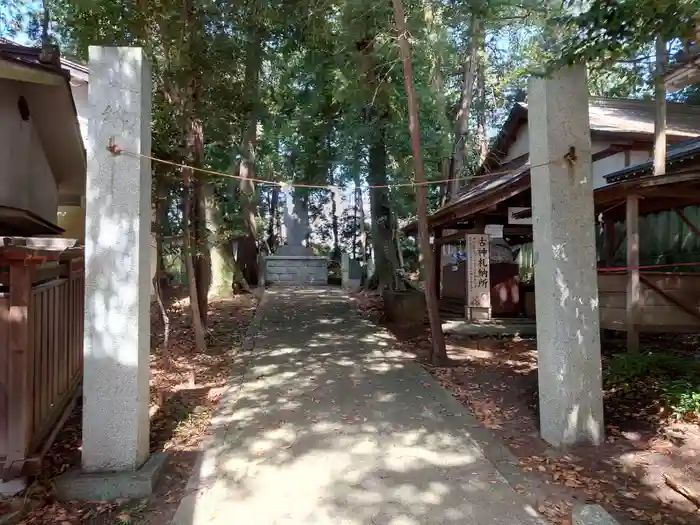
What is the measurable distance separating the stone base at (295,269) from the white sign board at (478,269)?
14004mm

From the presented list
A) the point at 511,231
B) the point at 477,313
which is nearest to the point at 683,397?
the point at 477,313

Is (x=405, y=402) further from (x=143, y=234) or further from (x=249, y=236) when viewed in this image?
(x=249, y=236)

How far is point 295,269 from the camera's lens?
24266 millimetres

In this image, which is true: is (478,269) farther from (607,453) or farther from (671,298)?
(607,453)

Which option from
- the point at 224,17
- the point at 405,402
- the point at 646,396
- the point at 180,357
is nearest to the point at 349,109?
the point at 224,17

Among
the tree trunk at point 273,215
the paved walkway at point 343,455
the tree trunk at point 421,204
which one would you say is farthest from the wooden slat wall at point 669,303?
the tree trunk at point 273,215

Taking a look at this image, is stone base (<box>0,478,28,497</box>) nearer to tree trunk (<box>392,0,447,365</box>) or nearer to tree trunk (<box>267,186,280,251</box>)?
tree trunk (<box>392,0,447,365</box>)

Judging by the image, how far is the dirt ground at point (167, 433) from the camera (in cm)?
378

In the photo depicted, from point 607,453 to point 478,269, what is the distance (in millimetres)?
6137

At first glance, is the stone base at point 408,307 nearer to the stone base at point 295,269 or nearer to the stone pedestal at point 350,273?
the stone pedestal at point 350,273

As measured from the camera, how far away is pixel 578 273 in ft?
16.2

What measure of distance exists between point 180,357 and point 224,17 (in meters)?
5.95

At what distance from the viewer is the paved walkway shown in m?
3.74

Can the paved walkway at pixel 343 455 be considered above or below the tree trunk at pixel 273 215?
below
